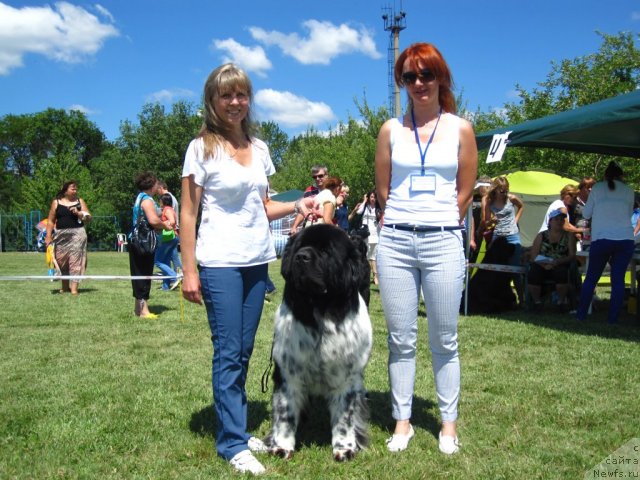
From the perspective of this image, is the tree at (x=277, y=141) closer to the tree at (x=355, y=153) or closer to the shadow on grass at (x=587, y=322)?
the tree at (x=355, y=153)

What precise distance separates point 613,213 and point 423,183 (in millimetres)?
5203

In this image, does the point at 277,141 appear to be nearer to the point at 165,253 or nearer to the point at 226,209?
the point at 165,253

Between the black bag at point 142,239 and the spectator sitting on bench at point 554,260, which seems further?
the spectator sitting on bench at point 554,260

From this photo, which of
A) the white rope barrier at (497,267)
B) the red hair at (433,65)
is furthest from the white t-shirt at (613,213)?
the red hair at (433,65)

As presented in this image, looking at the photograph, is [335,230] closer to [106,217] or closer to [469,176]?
[469,176]

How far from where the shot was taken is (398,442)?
10.9 feet

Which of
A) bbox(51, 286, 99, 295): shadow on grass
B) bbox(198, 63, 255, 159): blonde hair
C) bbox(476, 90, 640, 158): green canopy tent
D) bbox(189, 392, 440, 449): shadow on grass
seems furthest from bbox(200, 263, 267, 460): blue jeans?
bbox(51, 286, 99, 295): shadow on grass

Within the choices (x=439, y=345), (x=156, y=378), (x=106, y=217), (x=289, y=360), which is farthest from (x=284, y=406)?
(x=106, y=217)

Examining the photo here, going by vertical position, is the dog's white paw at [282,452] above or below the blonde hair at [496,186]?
below

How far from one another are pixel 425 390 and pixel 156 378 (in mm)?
2212

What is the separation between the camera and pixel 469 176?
10.4 ft

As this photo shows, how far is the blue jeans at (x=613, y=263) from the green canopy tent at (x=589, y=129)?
150 cm

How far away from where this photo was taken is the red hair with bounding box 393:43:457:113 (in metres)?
3.02

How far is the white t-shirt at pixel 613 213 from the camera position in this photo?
7.20 metres
